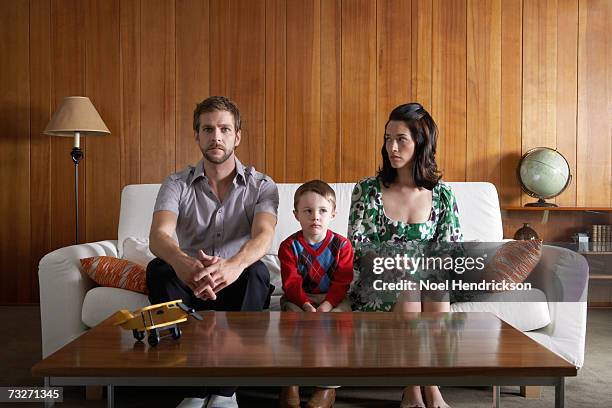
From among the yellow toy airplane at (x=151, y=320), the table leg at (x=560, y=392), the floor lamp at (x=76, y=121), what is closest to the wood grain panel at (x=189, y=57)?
the floor lamp at (x=76, y=121)

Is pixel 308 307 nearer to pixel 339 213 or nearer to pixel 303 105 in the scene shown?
pixel 339 213

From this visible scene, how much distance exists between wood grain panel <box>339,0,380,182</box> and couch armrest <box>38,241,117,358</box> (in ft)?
7.04

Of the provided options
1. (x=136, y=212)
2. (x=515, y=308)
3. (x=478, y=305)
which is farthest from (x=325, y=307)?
(x=136, y=212)

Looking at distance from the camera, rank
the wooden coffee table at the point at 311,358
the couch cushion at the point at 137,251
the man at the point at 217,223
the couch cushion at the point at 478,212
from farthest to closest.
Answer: the couch cushion at the point at 478,212 → the couch cushion at the point at 137,251 → the man at the point at 217,223 → the wooden coffee table at the point at 311,358

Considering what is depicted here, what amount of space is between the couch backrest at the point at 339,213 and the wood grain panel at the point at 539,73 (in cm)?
131

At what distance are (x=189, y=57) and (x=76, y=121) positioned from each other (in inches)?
33.4

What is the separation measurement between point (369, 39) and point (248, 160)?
3.67 ft

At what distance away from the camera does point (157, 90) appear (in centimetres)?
414

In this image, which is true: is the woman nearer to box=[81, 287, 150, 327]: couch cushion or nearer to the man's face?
the man's face

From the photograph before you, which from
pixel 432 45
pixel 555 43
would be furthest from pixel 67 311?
pixel 555 43

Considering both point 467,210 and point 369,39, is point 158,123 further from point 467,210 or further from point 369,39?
point 467,210

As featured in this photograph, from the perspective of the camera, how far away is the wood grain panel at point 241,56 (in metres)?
4.13

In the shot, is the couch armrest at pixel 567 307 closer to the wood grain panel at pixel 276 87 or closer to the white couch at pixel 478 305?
the white couch at pixel 478 305

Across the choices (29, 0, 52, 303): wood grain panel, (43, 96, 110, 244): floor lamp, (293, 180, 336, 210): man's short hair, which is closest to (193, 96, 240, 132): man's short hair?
(293, 180, 336, 210): man's short hair
